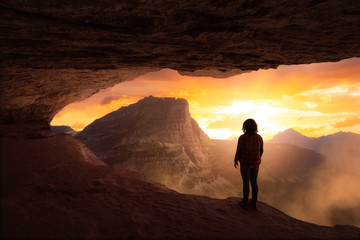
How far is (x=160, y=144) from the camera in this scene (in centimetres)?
6900

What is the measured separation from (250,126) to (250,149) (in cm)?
72

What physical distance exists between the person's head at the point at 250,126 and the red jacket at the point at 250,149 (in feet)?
0.42

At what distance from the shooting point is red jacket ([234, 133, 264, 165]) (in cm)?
575

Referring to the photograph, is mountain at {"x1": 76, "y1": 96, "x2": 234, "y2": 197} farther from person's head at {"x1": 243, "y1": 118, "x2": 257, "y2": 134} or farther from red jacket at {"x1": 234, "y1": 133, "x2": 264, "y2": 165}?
person's head at {"x1": 243, "y1": 118, "x2": 257, "y2": 134}

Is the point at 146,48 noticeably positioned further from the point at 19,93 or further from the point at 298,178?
the point at 298,178

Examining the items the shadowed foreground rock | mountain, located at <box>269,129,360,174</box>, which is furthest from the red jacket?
mountain, located at <box>269,129,360,174</box>

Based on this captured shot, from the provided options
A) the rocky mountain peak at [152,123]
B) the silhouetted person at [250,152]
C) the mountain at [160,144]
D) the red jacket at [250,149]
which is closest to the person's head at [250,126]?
the silhouetted person at [250,152]

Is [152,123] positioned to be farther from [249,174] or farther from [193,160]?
[249,174]

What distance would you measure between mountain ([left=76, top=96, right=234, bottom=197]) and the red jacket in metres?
53.6

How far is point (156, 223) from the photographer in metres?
4.45

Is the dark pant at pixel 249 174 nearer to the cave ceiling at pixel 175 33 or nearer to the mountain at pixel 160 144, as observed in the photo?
the cave ceiling at pixel 175 33

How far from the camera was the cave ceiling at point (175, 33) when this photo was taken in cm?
373

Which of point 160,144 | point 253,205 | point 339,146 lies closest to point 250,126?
point 253,205

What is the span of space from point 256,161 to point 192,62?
408cm
